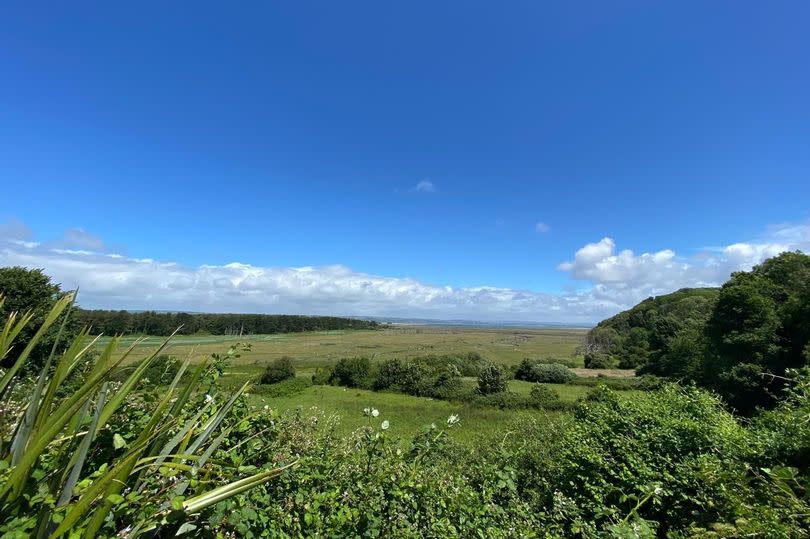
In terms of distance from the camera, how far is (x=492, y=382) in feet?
133

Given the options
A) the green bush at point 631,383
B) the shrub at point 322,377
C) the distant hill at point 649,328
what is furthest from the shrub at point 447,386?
the distant hill at point 649,328

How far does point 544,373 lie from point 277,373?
34.1 meters

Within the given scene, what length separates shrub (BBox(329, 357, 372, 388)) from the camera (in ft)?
157

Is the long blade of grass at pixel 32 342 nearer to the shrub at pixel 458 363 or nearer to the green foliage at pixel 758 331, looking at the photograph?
the green foliage at pixel 758 331

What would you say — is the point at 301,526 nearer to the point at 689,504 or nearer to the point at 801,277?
the point at 689,504

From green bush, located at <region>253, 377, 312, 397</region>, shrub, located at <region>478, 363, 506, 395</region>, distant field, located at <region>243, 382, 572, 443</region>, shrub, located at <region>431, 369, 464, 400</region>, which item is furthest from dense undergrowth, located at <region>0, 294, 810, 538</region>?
green bush, located at <region>253, 377, 312, 397</region>

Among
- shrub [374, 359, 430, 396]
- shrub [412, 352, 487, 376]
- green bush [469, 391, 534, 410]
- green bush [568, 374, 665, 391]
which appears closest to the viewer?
green bush [469, 391, 534, 410]

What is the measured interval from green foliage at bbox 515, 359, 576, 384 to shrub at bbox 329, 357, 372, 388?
21.1 meters

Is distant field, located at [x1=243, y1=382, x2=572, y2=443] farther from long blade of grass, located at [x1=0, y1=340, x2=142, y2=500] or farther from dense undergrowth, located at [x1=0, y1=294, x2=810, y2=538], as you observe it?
long blade of grass, located at [x1=0, y1=340, x2=142, y2=500]

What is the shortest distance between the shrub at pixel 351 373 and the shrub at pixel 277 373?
5.48m

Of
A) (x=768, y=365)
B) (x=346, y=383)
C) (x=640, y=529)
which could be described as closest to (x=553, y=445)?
(x=640, y=529)

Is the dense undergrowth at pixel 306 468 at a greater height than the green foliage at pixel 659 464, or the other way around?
the dense undergrowth at pixel 306 468

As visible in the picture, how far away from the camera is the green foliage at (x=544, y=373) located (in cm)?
4901

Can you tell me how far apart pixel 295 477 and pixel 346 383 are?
4737 centimetres
